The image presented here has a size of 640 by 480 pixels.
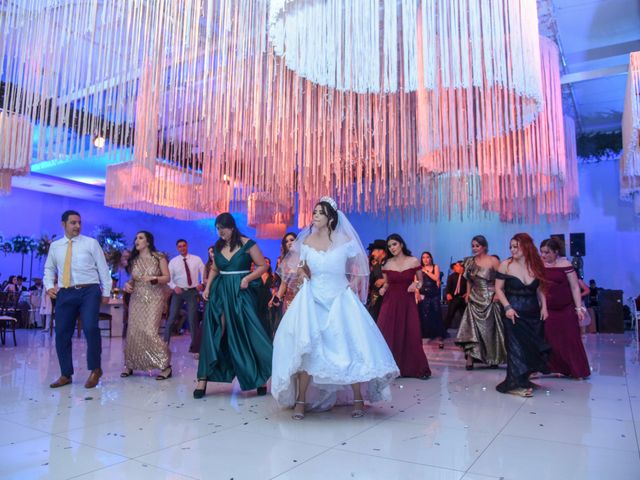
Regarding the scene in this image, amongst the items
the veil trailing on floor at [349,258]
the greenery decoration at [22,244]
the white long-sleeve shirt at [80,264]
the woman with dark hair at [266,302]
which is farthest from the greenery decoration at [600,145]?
the greenery decoration at [22,244]

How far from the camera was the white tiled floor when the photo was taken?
2.25m

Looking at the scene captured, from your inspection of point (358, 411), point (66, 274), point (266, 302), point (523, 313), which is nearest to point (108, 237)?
point (266, 302)

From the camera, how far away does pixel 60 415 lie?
10.5 ft

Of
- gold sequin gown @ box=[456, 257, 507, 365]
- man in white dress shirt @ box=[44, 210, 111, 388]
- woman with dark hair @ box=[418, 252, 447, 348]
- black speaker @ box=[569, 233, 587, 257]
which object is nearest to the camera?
man in white dress shirt @ box=[44, 210, 111, 388]

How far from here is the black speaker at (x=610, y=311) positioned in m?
10.5

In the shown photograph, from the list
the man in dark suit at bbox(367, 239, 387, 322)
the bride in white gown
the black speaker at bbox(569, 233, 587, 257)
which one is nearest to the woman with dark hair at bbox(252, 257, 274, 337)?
the man in dark suit at bbox(367, 239, 387, 322)

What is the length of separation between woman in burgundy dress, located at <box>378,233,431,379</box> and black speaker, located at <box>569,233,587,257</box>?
27.9 ft

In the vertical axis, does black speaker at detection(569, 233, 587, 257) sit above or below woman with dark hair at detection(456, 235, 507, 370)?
above

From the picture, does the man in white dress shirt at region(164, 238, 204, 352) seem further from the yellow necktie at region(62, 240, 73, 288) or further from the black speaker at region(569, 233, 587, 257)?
the black speaker at region(569, 233, 587, 257)

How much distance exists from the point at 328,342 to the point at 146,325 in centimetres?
238

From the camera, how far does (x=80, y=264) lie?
4.34 m

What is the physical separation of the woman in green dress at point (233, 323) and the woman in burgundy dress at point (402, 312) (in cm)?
143

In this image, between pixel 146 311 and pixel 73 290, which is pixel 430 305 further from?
pixel 73 290

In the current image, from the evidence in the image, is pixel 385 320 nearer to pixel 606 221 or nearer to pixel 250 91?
pixel 250 91
